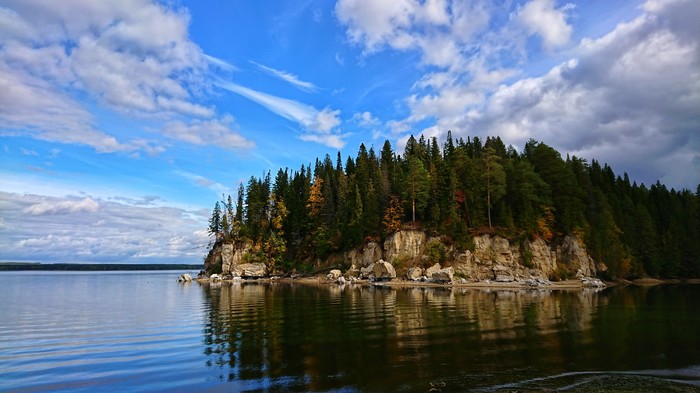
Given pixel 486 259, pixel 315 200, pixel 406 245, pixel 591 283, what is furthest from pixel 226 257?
pixel 591 283

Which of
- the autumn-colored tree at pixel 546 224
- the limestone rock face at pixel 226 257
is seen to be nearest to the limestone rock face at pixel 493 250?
the autumn-colored tree at pixel 546 224

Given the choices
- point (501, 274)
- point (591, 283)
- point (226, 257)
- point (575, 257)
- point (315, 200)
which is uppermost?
point (315, 200)

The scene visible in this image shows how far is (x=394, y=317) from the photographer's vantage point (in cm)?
3366

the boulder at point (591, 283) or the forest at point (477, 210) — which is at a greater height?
the forest at point (477, 210)

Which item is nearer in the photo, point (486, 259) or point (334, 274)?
point (486, 259)

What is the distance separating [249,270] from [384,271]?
43.0 m

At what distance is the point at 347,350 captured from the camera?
68.6 feet

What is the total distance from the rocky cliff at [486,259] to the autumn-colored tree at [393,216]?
2265 mm

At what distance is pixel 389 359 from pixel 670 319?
28633 mm

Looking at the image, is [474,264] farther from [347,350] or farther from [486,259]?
[347,350]

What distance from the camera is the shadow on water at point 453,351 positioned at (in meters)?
15.4

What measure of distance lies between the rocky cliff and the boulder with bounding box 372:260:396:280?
1304mm

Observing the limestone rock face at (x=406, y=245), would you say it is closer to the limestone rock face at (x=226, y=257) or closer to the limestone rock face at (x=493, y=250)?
the limestone rock face at (x=493, y=250)

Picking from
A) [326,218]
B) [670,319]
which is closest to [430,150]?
[326,218]
